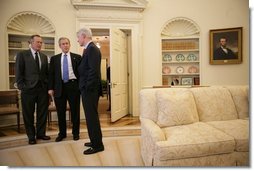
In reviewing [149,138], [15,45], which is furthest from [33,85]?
[149,138]

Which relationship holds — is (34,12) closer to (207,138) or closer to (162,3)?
(162,3)

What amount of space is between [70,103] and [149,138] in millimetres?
1104

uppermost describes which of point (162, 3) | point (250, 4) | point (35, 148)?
point (162, 3)

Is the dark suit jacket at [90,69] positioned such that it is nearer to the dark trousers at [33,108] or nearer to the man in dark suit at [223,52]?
the dark trousers at [33,108]

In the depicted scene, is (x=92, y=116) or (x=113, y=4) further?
(x=113, y=4)

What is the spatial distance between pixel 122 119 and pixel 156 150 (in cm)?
80

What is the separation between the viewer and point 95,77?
2.05 m

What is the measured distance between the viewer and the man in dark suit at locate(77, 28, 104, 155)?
2.04 metres

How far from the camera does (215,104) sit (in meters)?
2.14

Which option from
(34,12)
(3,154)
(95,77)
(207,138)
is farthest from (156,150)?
(34,12)

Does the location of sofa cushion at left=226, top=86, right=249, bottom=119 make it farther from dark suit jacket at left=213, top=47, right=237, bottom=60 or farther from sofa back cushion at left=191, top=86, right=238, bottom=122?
dark suit jacket at left=213, top=47, right=237, bottom=60

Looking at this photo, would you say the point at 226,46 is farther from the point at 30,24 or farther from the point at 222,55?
the point at 30,24

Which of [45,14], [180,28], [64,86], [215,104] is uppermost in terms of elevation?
[45,14]

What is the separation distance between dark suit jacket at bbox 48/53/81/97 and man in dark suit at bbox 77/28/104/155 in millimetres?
182
